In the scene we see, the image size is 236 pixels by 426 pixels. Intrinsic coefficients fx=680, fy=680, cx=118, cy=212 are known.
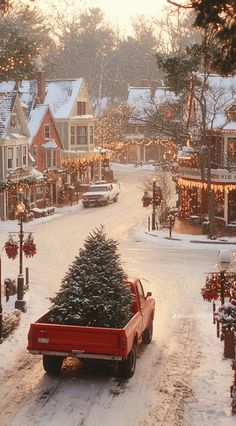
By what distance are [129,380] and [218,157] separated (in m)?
31.1

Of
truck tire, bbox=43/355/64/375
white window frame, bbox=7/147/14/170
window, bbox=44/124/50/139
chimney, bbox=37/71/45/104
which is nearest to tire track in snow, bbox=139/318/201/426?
truck tire, bbox=43/355/64/375

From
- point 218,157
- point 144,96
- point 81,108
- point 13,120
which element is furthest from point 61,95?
point 218,157

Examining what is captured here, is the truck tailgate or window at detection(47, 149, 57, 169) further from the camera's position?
window at detection(47, 149, 57, 169)

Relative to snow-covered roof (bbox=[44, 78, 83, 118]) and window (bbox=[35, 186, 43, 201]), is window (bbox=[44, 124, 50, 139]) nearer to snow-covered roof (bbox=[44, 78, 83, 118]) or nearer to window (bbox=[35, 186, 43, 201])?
window (bbox=[35, 186, 43, 201])

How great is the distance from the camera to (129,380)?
1416 centimetres

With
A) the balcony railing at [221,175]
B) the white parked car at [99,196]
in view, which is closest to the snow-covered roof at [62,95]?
the white parked car at [99,196]

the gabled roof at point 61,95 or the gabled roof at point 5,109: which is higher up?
the gabled roof at point 61,95

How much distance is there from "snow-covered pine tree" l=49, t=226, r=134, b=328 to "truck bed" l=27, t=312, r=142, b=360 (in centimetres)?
63

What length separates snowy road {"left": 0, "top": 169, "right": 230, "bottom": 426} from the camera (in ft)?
40.2

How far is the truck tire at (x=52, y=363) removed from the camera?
14285 mm

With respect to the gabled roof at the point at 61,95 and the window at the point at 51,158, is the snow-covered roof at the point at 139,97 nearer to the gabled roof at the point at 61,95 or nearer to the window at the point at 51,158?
the gabled roof at the point at 61,95

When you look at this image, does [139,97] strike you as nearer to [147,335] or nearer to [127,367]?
[147,335]

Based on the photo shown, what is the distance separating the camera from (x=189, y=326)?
1942 centimetres

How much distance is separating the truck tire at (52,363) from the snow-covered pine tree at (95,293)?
0.75 meters
